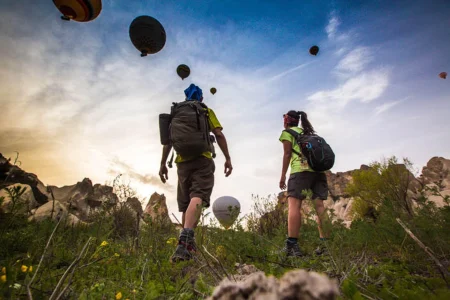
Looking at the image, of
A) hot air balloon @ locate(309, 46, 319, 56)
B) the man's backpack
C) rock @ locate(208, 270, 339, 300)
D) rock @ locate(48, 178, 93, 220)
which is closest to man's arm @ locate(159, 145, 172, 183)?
the man's backpack

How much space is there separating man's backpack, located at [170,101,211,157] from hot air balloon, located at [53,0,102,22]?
2353 millimetres

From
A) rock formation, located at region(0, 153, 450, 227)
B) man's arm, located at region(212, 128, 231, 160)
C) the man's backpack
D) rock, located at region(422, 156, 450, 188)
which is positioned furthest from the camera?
rock, located at region(422, 156, 450, 188)

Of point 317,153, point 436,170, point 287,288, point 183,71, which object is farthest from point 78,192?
point 436,170

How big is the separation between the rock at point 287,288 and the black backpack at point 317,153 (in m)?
3.81

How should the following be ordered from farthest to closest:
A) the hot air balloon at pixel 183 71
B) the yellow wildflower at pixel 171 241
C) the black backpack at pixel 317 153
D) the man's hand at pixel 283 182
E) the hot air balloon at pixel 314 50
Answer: the hot air balloon at pixel 314 50
the hot air balloon at pixel 183 71
the man's hand at pixel 283 182
the yellow wildflower at pixel 171 241
the black backpack at pixel 317 153

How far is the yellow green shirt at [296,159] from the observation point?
4.19 meters

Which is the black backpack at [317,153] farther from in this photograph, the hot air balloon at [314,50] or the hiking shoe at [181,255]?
the hot air balloon at [314,50]

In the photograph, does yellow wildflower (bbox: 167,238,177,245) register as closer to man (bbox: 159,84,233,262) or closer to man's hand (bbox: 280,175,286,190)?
man (bbox: 159,84,233,262)

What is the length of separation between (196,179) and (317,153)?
1.98 metres

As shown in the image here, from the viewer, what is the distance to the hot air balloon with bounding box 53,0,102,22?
4.03 m

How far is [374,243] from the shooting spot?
3.82 meters

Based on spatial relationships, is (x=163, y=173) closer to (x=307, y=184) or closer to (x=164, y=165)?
(x=164, y=165)

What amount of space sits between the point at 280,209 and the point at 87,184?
20009mm

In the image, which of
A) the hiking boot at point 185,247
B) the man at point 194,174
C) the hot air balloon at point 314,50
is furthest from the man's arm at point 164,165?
the hot air balloon at point 314,50
